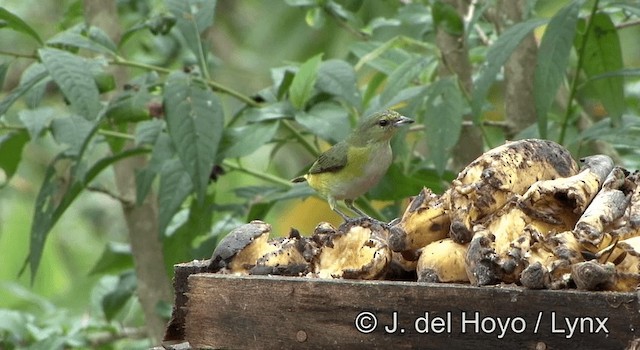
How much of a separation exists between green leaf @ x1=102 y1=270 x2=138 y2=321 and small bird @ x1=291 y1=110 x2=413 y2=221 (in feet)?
2.18

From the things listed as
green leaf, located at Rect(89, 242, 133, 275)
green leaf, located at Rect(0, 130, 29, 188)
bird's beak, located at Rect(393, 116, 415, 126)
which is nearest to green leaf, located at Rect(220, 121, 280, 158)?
bird's beak, located at Rect(393, 116, 415, 126)

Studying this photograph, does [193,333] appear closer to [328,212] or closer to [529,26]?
[529,26]

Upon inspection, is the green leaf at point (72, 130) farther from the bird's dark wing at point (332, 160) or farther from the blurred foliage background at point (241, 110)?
the bird's dark wing at point (332, 160)

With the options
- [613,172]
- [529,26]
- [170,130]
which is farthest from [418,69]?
[613,172]

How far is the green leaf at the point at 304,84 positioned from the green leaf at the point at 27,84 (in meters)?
0.65

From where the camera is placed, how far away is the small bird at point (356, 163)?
11.0 feet

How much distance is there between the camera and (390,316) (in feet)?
4.99

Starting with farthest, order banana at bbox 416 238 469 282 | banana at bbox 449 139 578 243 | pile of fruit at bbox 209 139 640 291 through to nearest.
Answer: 1. banana at bbox 449 139 578 243
2. banana at bbox 416 238 469 282
3. pile of fruit at bbox 209 139 640 291

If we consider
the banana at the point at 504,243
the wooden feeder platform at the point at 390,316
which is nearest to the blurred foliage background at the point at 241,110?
the wooden feeder platform at the point at 390,316

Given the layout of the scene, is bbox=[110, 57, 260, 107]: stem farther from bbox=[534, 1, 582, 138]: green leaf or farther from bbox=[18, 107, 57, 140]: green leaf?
bbox=[534, 1, 582, 138]: green leaf

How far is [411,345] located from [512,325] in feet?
0.49

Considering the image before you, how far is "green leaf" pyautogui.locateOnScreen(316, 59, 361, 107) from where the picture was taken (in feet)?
9.89

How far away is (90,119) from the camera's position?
8.97ft

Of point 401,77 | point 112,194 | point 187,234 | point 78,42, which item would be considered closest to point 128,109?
point 78,42
